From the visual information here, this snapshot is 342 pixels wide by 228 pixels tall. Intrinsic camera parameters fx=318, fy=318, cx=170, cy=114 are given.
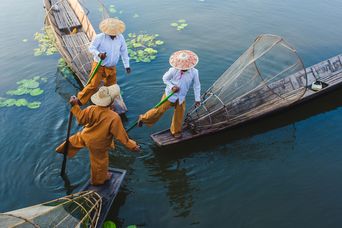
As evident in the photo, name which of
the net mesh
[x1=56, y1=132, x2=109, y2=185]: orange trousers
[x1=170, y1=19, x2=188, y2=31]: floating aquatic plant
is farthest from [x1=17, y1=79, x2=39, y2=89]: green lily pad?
[x1=170, y1=19, x2=188, y2=31]: floating aquatic plant

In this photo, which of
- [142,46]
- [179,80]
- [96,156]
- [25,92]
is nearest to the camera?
[96,156]

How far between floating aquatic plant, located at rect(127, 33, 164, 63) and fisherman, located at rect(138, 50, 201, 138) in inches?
143

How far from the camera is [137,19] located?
39.0ft

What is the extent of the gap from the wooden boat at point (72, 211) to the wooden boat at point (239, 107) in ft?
5.18

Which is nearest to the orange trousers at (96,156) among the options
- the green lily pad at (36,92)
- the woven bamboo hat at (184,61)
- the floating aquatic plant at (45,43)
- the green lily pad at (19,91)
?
the woven bamboo hat at (184,61)

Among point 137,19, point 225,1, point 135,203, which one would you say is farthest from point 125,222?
point 225,1

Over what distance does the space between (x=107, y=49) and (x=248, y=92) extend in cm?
317

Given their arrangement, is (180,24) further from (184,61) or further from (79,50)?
(184,61)

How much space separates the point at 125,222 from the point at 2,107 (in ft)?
15.0

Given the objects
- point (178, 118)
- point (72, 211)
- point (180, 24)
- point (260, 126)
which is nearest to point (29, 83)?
point (178, 118)

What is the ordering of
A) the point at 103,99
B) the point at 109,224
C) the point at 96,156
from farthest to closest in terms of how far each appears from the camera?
the point at 109,224
the point at 96,156
the point at 103,99

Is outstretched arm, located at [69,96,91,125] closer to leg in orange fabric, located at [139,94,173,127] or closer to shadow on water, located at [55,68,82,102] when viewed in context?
leg in orange fabric, located at [139,94,173,127]

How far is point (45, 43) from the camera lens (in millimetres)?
10469

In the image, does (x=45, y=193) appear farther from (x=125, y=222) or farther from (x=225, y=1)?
(x=225, y=1)
